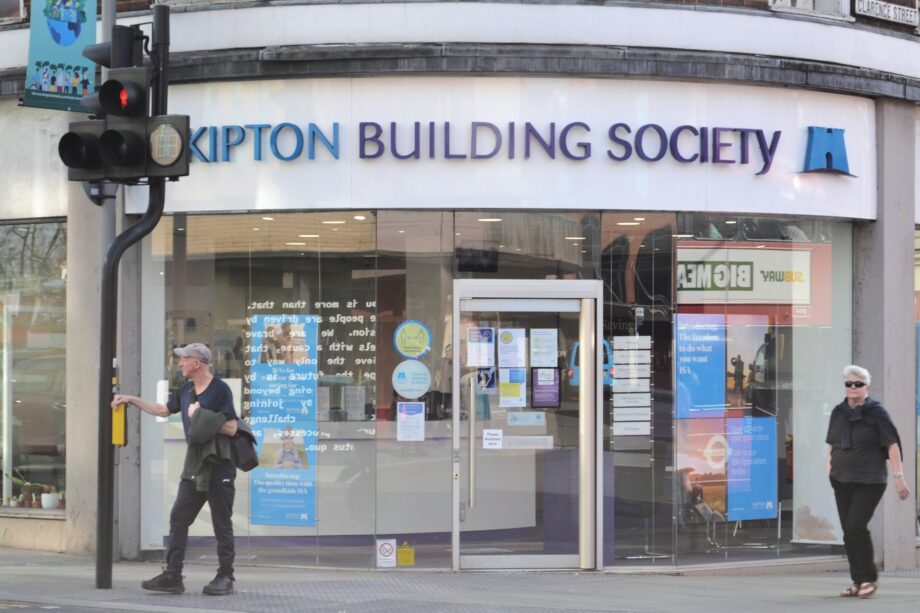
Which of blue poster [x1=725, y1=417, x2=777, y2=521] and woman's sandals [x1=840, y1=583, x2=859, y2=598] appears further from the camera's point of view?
blue poster [x1=725, y1=417, x2=777, y2=521]

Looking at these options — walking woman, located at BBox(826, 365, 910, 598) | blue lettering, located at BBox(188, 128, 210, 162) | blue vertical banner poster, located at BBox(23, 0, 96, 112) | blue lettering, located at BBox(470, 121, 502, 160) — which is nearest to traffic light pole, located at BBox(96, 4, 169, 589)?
blue lettering, located at BBox(188, 128, 210, 162)

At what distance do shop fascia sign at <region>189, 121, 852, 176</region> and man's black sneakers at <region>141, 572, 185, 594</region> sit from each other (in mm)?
3831

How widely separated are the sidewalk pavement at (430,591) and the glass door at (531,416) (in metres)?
0.33

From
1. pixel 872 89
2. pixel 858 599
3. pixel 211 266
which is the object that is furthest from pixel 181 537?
pixel 872 89

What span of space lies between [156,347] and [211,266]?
920 mm

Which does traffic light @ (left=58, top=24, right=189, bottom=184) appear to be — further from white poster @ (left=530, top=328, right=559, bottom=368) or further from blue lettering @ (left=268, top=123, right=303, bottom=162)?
white poster @ (left=530, top=328, right=559, bottom=368)

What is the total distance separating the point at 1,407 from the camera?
12.9m

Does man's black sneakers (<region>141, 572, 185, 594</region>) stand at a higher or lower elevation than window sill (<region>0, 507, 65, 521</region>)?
lower

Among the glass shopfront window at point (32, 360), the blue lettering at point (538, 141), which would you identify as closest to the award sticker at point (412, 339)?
the blue lettering at point (538, 141)

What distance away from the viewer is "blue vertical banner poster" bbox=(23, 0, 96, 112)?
1165 cm

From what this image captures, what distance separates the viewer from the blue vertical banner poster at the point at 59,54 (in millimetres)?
11648

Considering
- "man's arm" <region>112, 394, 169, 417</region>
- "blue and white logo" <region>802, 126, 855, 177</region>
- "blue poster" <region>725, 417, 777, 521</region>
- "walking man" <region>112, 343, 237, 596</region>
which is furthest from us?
"blue poster" <region>725, 417, 777, 521</region>

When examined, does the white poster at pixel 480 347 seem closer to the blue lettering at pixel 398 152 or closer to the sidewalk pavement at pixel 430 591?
the blue lettering at pixel 398 152

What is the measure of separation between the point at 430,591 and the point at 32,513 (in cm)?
451
